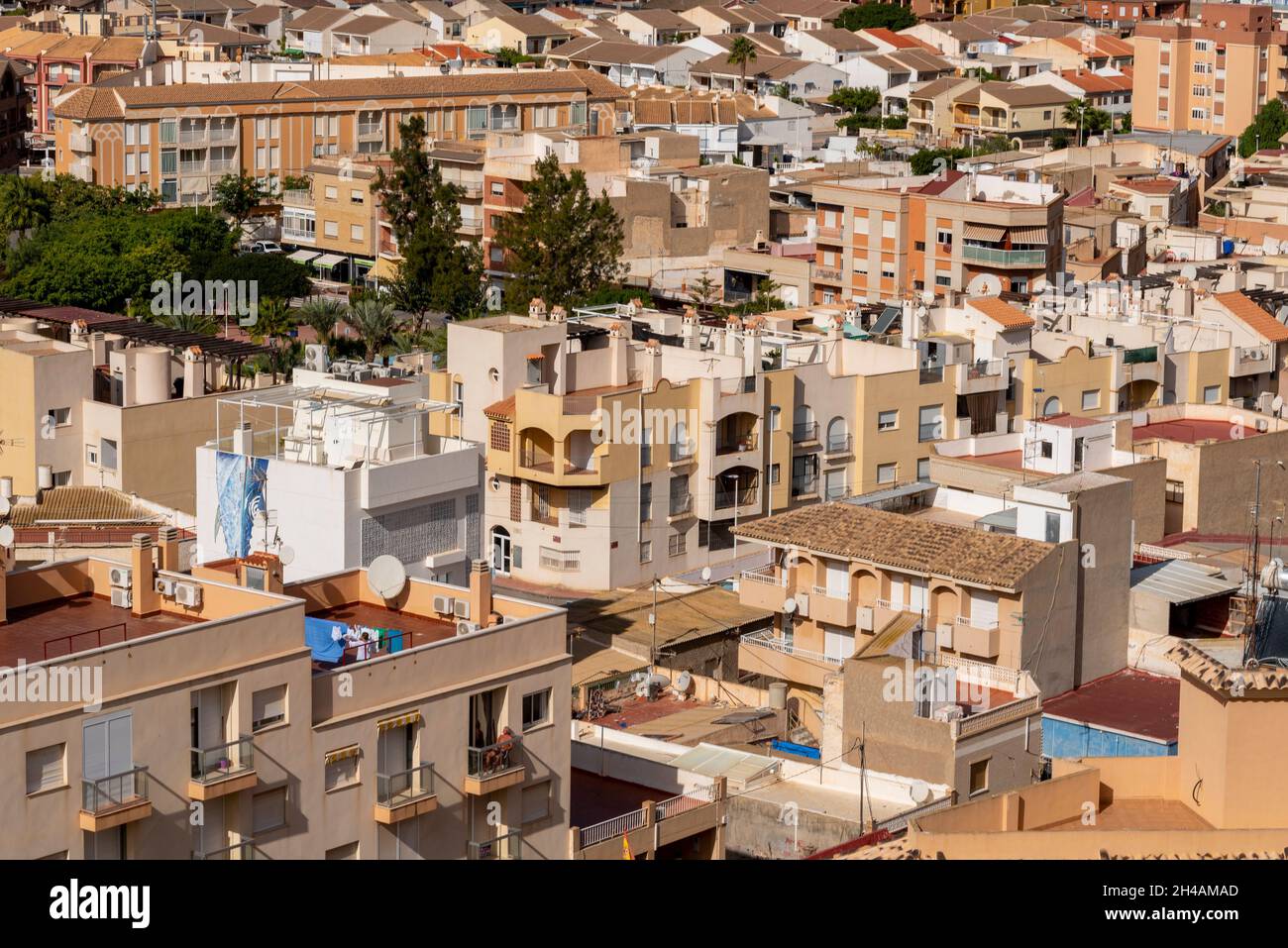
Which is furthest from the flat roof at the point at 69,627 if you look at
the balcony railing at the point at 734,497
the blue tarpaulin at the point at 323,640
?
the balcony railing at the point at 734,497

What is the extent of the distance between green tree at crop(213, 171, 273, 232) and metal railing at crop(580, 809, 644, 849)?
6611 cm

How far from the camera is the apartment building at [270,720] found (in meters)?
20.9

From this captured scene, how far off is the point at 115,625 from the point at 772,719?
1349cm

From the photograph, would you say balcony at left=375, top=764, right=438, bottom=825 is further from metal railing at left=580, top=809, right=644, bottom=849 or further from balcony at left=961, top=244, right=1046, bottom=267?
balcony at left=961, top=244, right=1046, bottom=267

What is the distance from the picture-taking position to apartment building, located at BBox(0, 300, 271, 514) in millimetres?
44656

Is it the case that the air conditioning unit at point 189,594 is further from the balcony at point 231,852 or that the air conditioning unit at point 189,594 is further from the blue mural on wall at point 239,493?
the blue mural on wall at point 239,493

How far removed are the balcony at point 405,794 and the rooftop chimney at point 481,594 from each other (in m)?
2.00

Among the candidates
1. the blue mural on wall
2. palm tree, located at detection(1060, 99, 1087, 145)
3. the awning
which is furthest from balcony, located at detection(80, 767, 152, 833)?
palm tree, located at detection(1060, 99, 1087, 145)

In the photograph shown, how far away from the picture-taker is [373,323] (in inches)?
2562

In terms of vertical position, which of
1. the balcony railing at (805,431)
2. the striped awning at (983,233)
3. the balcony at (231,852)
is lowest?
the balcony at (231,852)

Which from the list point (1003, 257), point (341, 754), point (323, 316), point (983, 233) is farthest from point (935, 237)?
point (341, 754)
